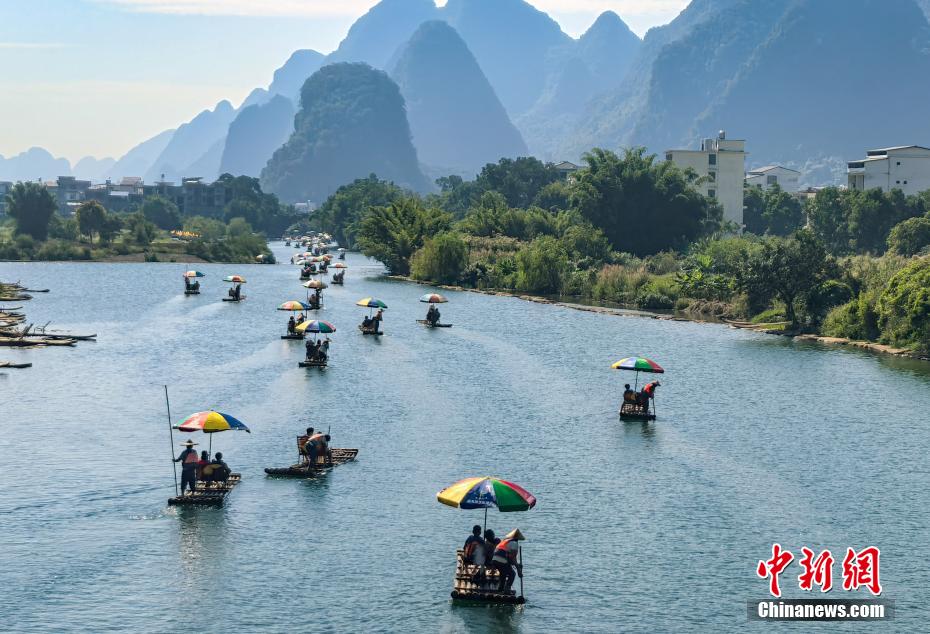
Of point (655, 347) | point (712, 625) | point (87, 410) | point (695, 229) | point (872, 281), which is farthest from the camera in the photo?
point (695, 229)

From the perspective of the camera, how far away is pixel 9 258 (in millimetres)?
176000

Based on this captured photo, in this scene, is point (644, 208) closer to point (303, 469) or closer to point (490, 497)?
point (303, 469)

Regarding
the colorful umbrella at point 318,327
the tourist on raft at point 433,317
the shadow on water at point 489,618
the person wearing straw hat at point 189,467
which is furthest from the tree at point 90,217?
the shadow on water at point 489,618

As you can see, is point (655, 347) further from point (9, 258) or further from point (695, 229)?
point (9, 258)

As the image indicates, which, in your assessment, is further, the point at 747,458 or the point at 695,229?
the point at 695,229

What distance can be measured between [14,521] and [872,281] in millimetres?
67934

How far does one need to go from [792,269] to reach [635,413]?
39562 mm

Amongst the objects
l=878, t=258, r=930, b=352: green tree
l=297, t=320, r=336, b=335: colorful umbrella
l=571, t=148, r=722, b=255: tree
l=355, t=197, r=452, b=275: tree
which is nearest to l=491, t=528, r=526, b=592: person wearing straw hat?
l=297, t=320, r=336, b=335: colorful umbrella

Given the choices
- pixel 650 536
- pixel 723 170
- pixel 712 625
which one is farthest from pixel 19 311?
pixel 723 170

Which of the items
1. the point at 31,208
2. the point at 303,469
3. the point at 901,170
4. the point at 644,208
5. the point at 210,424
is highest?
the point at 901,170

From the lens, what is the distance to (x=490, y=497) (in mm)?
31766

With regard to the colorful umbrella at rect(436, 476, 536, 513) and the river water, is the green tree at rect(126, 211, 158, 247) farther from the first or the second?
the colorful umbrella at rect(436, 476, 536, 513)

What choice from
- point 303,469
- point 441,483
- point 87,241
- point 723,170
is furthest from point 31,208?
point 441,483

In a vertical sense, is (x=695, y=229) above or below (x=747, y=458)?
above
